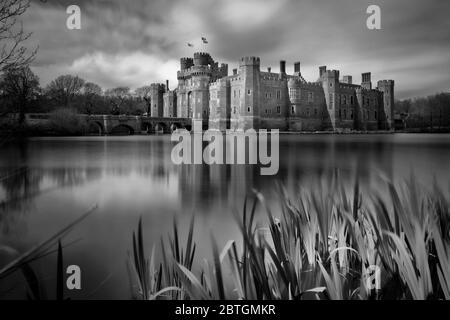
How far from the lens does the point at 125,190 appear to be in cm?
480

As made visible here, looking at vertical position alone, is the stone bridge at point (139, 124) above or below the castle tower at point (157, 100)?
below

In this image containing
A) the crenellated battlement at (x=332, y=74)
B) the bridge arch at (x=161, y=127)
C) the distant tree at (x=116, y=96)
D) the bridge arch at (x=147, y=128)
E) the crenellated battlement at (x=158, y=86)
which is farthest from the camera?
the crenellated battlement at (x=158, y=86)

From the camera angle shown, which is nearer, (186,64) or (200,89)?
(200,89)

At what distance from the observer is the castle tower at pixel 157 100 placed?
132 feet

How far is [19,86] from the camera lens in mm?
3379

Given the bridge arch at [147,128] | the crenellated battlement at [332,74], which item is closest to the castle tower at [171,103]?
the bridge arch at [147,128]

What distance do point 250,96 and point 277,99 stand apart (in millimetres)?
3391

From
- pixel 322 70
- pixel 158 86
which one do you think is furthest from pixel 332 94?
pixel 158 86

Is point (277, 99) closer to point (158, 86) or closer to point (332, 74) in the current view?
point (332, 74)

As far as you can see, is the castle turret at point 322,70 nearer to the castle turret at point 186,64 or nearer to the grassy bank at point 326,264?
the castle turret at point 186,64
